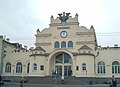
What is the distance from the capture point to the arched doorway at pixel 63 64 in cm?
5153

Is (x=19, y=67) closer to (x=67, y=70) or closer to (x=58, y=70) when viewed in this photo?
(x=58, y=70)

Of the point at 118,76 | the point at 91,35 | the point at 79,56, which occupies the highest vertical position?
the point at 91,35

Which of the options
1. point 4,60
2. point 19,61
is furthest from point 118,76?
point 4,60

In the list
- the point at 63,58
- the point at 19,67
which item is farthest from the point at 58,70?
the point at 19,67

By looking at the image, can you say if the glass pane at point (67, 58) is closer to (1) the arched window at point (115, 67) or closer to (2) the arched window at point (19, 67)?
(1) the arched window at point (115, 67)

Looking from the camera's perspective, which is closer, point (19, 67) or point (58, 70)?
point (58, 70)

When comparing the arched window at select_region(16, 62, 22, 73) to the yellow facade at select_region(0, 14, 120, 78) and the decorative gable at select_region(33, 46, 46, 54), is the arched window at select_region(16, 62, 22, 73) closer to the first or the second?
the yellow facade at select_region(0, 14, 120, 78)

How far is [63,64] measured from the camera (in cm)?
5169

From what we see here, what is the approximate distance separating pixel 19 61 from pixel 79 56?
1468 centimetres

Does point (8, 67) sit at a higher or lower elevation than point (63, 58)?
lower

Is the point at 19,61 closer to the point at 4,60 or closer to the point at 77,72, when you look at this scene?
the point at 4,60

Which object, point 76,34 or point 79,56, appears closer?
point 79,56

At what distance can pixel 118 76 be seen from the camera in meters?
48.6

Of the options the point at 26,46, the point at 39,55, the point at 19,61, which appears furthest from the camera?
the point at 26,46
